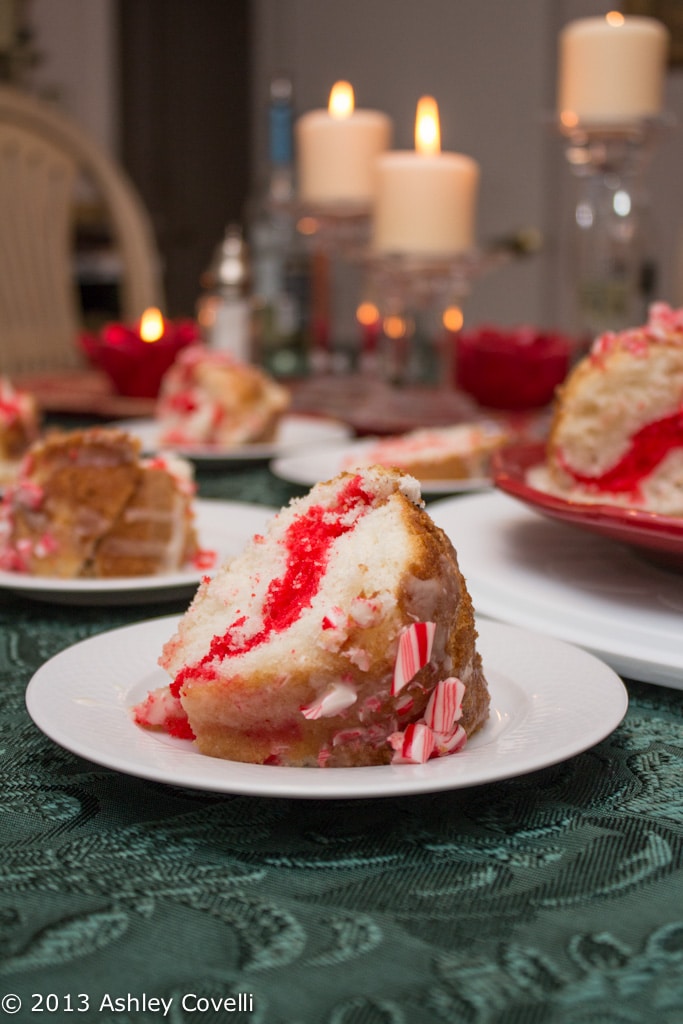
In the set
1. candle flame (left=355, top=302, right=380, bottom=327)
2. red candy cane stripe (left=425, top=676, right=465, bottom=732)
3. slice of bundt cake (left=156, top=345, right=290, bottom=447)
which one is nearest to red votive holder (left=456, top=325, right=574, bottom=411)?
slice of bundt cake (left=156, top=345, right=290, bottom=447)

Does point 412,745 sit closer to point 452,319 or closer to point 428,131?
point 452,319

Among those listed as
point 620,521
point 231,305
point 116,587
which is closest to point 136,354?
point 231,305

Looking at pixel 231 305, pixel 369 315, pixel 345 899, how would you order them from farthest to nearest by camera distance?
→ pixel 369 315 < pixel 231 305 < pixel 345 899

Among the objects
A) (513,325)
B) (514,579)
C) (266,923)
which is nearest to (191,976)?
(266,923)

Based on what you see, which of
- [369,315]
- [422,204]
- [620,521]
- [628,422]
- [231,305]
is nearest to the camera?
[620,521]

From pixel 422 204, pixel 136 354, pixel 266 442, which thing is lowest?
pixel 266 442

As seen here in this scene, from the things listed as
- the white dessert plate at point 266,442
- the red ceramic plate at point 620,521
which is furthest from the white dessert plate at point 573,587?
the white dessert plate at point 266,442

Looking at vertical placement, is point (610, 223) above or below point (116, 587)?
above

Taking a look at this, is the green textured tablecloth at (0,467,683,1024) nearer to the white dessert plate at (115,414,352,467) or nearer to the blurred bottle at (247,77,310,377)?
the white dessert plate at (115,414,352,467)
